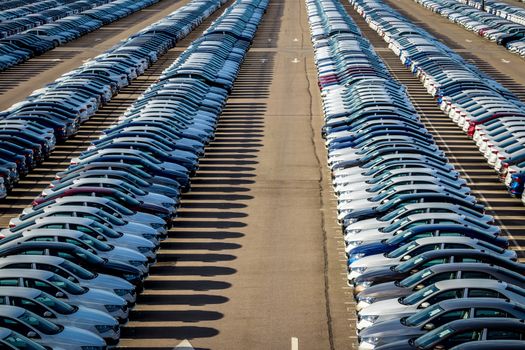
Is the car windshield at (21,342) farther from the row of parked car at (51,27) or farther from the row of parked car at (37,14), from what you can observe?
the row of parked car at (37,14)

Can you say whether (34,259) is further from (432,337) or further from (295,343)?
(432,337)

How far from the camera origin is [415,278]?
19.0 metres

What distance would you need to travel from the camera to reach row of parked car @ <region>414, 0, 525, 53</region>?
6774 centimetres

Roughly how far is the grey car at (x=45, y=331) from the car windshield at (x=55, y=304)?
2.38 feet

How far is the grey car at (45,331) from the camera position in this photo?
54.9 ft

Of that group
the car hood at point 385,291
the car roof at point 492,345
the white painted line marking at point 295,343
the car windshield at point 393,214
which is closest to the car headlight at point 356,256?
the car windshield at point 393,214

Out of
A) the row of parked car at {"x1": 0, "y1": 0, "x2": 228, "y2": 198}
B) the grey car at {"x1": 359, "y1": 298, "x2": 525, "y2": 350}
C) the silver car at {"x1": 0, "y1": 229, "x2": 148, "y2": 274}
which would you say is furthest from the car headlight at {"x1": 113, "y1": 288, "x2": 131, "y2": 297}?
the row of parked car at {"x1": 0, "y1": 0, "x2": 228, "y2": 198}

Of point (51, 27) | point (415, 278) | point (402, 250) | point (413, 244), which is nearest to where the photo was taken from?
point (415, 278)

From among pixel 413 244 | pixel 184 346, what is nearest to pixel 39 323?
pixel 184 346

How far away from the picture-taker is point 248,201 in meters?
28.5

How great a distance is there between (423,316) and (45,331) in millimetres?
7634

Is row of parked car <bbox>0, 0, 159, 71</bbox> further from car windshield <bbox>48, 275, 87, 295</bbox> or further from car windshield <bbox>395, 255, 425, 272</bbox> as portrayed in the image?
car windshield <bbox>395, 255, 425, 272</bbox>

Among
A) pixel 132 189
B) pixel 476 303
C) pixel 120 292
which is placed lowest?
pixel 132 189

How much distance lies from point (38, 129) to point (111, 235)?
44.3 ft
